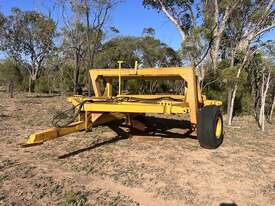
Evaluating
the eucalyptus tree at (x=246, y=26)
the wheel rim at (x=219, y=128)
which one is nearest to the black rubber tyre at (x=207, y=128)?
the wheel rim at (x=219, y=128)

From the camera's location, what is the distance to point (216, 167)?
243 inches

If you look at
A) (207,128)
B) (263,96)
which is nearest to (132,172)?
(207,128)

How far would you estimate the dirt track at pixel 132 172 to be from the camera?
4703 mm

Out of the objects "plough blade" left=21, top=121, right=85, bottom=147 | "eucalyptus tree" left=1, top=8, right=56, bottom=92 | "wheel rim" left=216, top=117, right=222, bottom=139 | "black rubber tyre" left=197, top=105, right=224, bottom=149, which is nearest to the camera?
"plough blade" left=21, top=121, right=85, bottom=147

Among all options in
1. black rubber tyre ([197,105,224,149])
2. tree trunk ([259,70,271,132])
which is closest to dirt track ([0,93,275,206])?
black rubber tyre ([197,105,224,149])

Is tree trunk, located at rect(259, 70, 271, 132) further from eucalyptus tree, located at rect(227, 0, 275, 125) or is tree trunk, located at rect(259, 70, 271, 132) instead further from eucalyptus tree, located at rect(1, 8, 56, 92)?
eucalyptus tree, located at rect(1, 8, 56, 92)

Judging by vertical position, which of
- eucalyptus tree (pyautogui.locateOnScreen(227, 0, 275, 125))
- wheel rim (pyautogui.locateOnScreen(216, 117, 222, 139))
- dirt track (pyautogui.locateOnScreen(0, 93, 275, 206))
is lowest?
dirt track (pyautogui.locateOnScreen(0, 93, 275, 206))

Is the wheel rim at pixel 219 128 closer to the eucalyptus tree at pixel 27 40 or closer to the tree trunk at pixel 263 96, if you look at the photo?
the tree trunk at pixel 263 96

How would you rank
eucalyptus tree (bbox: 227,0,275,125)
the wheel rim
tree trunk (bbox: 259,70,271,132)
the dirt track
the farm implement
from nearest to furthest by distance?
the dirt track → the farm implement → the wheel rim → tree trunk (bbox: 259,70,271,132) → eucalyptus tree (bbox: 227,0,275,125)

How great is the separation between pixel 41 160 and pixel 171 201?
7.84ft

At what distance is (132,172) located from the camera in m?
5.68

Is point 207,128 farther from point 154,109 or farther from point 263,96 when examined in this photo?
point 263,96

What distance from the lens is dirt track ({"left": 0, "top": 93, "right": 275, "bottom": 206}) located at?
15.4ft

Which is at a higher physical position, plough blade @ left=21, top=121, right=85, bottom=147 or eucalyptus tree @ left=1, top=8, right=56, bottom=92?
eucalyptus tree @ left=1, top=8, right=56, bottom=92
